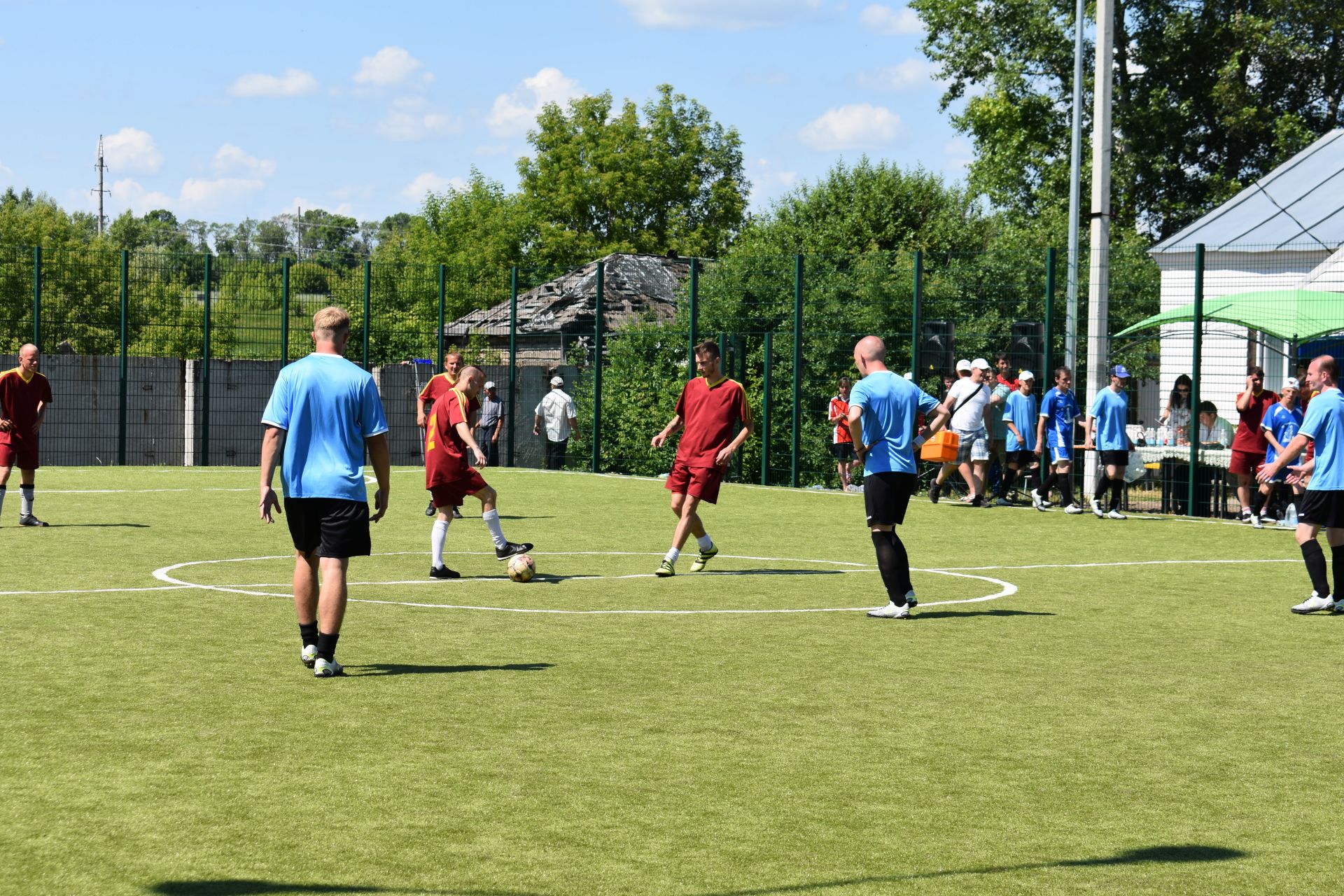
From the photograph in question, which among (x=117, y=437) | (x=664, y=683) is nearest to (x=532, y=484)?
(x=117, y=437)

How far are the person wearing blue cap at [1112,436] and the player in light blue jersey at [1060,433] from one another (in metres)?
0.39

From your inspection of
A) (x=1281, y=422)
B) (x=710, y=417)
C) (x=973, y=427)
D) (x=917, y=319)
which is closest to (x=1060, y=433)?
(x=973, y=427)

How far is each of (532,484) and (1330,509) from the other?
51.9 ft

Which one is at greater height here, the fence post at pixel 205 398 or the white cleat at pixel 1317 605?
the fence post at pixel 205 398

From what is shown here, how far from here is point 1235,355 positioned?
22.2 meters

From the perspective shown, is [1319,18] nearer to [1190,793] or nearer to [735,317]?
[735,317]

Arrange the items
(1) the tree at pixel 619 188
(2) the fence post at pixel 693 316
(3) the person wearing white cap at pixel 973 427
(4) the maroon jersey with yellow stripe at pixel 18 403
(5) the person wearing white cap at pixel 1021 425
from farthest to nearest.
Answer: (1) the tree at pixel 619 188, (2) the fence post at pixel 693 316, (5) the person wearing white cap at pixel 1021 425, (3) the person wearing white cap at pixel 973 427, (4) the maroon jersey with yellow stripe at pixel 18 403

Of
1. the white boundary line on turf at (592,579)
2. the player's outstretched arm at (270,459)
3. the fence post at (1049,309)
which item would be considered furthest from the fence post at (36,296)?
the player's outstretched arm at (270,459)

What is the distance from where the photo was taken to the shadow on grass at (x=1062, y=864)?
4840 millimetres

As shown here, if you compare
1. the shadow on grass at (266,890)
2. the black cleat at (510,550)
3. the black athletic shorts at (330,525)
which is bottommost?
the shadow on grass at (266,890)

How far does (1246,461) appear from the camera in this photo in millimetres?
18891

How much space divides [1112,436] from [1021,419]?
2.34 metres

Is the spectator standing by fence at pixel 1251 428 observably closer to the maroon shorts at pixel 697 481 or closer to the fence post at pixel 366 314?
the maroon shorts at pixel 697 481

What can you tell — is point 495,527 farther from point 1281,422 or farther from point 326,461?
point 1281,422
